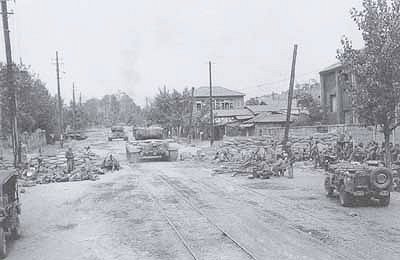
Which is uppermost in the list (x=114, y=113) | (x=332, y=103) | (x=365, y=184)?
(x=114, y=113)

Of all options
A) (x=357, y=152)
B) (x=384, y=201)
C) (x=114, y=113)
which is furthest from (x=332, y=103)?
(x=114, y=113)

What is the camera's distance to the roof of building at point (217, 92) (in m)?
87.9

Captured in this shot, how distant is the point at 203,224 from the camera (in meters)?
11.6

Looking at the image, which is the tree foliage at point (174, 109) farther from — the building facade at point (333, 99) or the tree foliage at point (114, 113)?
the tree foliage at point (114, 113)

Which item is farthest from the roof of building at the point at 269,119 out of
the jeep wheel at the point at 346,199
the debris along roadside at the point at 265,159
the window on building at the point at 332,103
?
the jeep wheel at the point at 346,199

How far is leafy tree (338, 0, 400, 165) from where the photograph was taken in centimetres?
1717

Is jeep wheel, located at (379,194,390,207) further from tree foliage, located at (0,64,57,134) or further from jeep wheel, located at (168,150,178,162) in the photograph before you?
tree foliage, located at (0,64,57,134)

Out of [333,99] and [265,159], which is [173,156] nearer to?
[265,159]

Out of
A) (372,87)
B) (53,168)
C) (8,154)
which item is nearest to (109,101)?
(8,154)

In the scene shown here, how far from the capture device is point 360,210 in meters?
13.3

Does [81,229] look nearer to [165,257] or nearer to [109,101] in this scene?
[165,257]

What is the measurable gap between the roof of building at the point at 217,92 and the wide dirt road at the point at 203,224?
225 ft

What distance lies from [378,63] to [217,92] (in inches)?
2935

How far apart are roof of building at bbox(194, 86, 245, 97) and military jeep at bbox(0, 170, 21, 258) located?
250 feet
